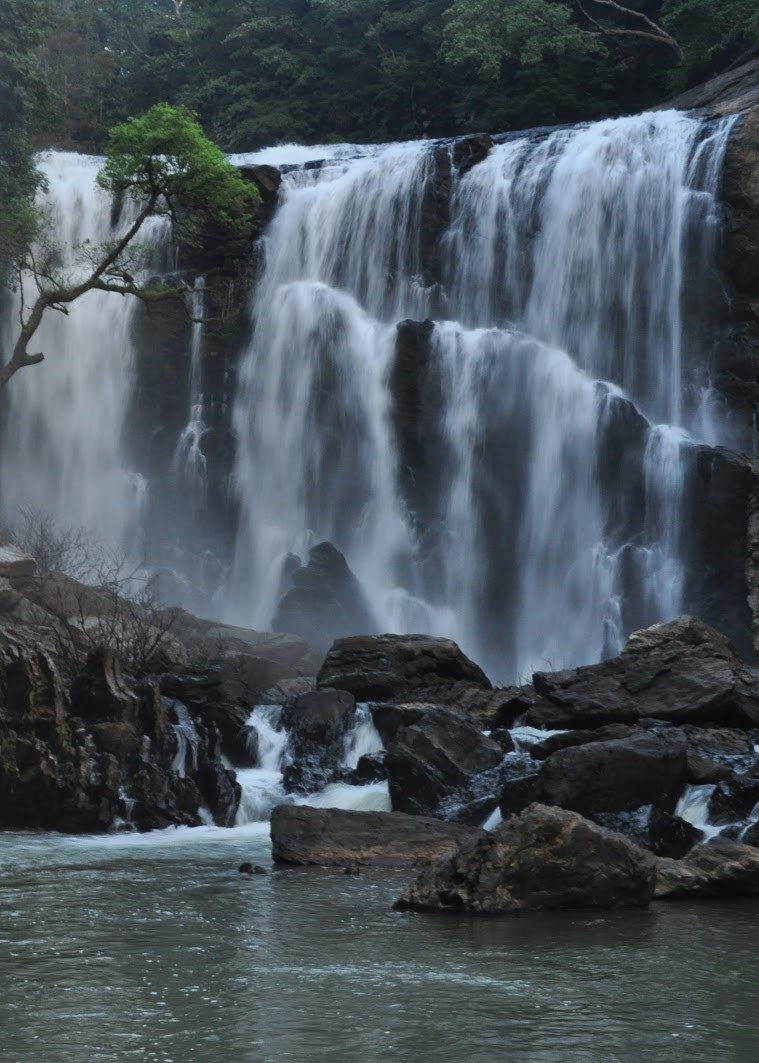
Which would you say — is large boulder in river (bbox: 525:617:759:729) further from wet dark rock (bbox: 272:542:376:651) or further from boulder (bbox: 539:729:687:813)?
wet dark rock (bbox: 272:542:376:651)

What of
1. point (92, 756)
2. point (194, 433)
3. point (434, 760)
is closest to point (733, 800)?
point (434, 760)

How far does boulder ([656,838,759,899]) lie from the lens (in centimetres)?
1085

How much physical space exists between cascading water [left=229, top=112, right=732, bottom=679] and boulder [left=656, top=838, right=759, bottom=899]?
58.3ft

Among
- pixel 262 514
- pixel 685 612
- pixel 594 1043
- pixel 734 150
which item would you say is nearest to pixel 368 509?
pixel 262 514

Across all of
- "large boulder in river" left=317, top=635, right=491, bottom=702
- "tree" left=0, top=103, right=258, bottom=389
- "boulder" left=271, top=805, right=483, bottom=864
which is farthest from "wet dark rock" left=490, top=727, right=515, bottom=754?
"tree" left=0, top=103, right=258, bottom=389

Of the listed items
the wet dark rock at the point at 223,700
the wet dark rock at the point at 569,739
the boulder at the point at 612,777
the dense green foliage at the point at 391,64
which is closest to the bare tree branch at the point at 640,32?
the dense green foliage at the point at 391,64

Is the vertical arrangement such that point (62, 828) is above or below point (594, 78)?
below

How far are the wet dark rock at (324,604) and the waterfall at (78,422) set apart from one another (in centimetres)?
833

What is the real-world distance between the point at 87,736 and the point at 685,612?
52.9ft

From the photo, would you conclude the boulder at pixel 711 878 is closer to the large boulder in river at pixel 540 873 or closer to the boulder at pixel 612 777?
the large boulder in river at pixel 540 873

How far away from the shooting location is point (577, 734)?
16.3 meters

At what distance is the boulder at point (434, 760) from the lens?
15125 mm

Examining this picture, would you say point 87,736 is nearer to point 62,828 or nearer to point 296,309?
point 62,828

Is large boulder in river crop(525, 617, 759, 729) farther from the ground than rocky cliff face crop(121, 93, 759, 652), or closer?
closer
